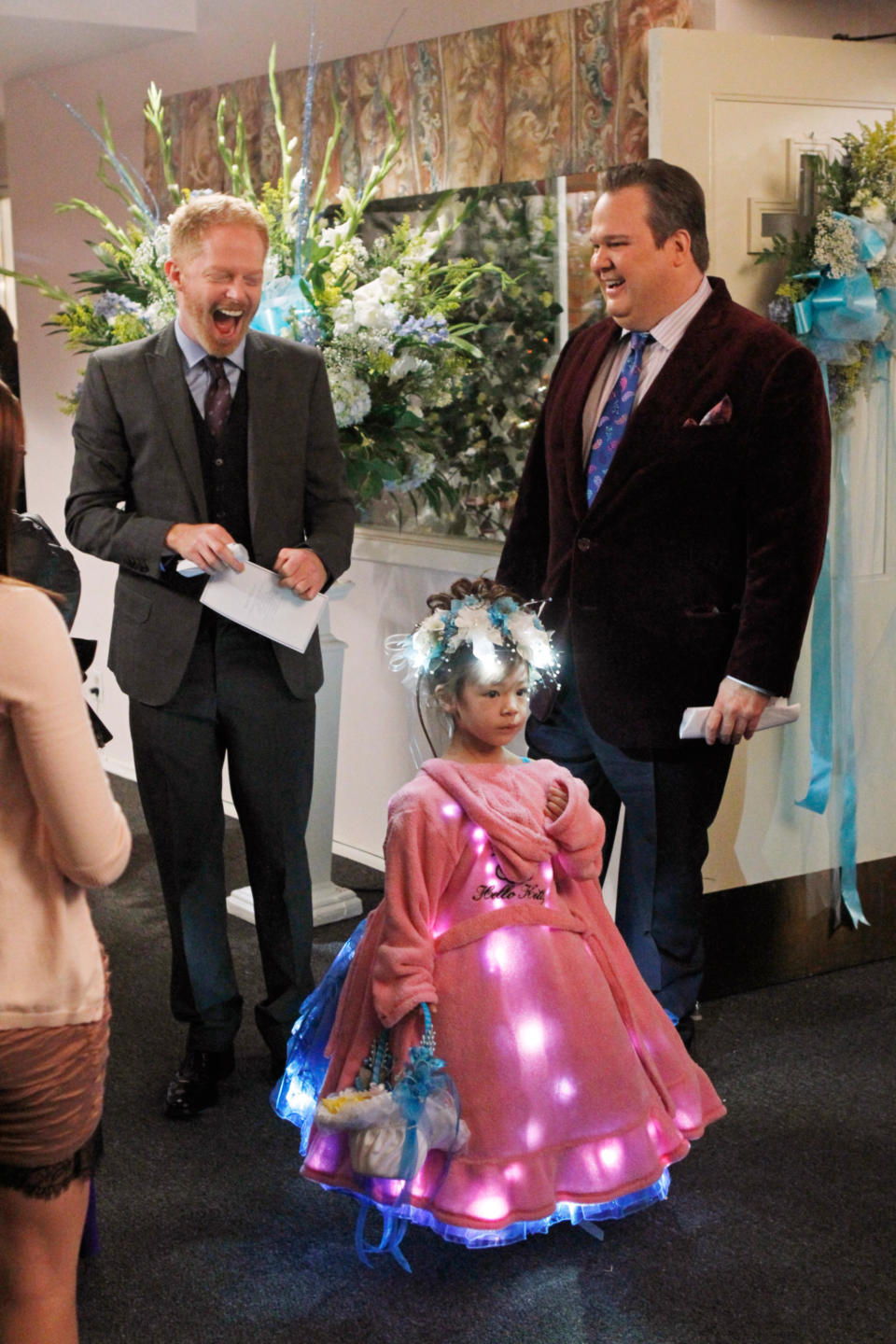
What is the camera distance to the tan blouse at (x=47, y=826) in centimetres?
144

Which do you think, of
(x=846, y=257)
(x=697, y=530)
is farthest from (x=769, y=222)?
(x=697, y=530)

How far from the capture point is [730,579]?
114 inches

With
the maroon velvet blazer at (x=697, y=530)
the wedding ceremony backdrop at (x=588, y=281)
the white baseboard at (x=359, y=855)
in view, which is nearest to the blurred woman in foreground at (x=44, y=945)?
the maroon velvet blazer at (x=697, y=530)

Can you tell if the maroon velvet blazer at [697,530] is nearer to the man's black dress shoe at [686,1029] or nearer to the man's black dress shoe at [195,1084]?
the man's black dress shoe at [686,1029]

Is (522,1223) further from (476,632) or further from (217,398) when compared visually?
(217,398)

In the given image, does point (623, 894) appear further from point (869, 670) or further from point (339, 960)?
point (869, 670)

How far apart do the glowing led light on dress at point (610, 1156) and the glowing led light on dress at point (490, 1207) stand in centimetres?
18

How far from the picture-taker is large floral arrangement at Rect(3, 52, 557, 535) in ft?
11.8

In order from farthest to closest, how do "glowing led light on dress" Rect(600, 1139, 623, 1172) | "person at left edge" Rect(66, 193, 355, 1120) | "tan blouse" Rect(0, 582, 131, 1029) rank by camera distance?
"person at left edge" Rect(66, 193, 355, 1120)
"glowing led light on dress" Rect(600, 1139, 623, 1172)
"tan blouse" Rect(0, 582, 131, 1029)

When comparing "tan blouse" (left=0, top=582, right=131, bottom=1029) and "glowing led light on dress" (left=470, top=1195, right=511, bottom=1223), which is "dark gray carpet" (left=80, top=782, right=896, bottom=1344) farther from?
"tan blouse" (left=0, top=582, right=131, bottom=1029)

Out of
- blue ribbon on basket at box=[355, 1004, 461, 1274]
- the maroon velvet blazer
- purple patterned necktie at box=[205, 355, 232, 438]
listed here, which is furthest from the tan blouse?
the maroon velvet blazer

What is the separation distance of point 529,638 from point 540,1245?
1018 mm

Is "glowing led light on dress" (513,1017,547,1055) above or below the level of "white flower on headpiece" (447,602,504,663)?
below

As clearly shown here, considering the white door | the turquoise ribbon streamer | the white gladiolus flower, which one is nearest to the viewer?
the white door
